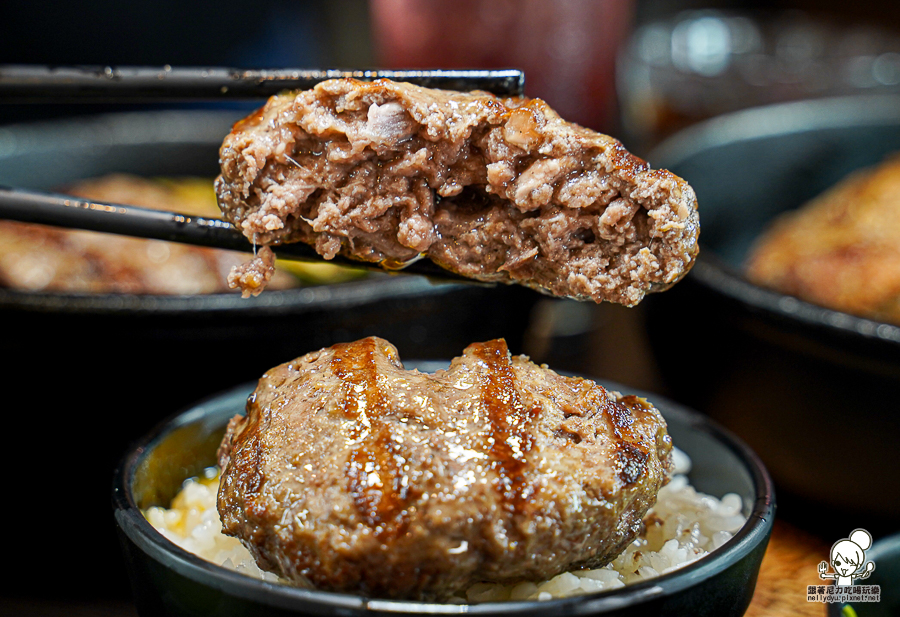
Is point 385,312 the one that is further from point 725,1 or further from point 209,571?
point 725,1

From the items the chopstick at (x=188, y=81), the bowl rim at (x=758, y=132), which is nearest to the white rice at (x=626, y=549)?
the bowl rim at (x=758, y=132)

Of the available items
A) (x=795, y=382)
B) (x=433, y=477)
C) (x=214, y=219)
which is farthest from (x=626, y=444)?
(x=795, y=382)

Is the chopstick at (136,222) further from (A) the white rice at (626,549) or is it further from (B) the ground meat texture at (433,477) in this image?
(A) the white rice at (626,549)

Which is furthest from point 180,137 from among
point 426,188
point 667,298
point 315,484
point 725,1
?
Answer: point 725,1

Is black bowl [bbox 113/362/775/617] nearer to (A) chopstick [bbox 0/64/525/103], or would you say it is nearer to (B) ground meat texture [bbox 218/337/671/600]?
(B) ground meat texture [bbox 218/337/671/600]

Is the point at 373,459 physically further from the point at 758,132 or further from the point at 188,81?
the point at 758,132

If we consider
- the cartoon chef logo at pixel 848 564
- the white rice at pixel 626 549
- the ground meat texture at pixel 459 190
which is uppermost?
the ground meat texture at pixel 459 190

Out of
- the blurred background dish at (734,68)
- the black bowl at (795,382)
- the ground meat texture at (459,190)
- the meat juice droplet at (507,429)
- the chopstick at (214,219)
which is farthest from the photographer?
the blurred background dish at (734,68)
